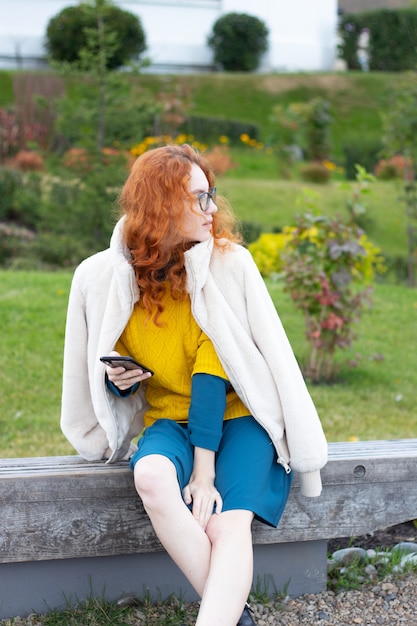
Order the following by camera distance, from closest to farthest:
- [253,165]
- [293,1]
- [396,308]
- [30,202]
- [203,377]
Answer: [203,377], [396,308], [30,202], [253,165], [293,1]

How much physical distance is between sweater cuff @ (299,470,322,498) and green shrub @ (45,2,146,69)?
2126 cm

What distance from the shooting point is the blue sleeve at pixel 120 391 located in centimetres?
246

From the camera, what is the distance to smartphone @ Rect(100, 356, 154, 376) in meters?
2.27

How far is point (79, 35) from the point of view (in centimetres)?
2283

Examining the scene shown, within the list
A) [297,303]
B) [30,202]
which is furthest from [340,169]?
[297,303]

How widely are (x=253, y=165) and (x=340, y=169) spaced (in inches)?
82.5

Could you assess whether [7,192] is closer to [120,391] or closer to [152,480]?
[120,391]

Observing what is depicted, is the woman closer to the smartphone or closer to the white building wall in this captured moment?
the smartphone

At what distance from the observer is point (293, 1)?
28.1 meters

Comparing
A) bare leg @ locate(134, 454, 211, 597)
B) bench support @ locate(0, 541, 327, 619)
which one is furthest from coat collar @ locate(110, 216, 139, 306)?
bench support @ locate(0, 541, 327, 619)

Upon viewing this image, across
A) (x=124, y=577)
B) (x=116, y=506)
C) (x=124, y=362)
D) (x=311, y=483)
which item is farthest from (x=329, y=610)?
(x=124, y=362)

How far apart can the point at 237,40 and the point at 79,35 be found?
5990 millimetres

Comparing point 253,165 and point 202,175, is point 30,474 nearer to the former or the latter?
point 202,175

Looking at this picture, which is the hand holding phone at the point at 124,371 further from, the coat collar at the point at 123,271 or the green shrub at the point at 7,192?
the green shrub at the point at 7,192
